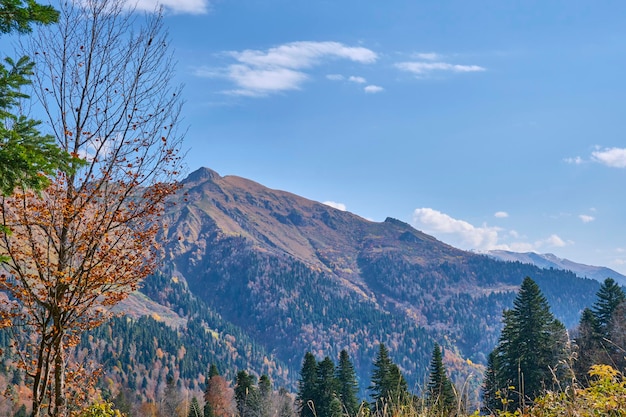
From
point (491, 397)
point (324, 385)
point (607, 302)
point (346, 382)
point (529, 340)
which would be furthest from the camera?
point (346, 382)

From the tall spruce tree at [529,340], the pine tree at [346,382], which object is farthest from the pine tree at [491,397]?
the pine tree at [346,382]

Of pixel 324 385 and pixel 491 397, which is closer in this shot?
pixel 491 397

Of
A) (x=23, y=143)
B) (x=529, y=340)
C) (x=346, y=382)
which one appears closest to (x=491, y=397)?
(x=23, y=143)

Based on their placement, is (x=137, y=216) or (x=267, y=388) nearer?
(x=137, y=216)

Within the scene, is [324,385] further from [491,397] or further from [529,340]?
[491,397]

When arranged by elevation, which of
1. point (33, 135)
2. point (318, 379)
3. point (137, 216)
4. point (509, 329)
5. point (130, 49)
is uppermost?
point (130, 49)

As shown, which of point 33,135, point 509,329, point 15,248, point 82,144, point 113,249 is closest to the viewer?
point 33,135

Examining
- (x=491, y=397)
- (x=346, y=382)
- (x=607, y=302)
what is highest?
(x=607, y=302)

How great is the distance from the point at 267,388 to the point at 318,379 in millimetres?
14366

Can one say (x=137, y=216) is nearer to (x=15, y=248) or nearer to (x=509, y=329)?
(x=15, y=248)

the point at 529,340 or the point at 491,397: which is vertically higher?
the point at 529,340

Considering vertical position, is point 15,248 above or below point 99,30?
below

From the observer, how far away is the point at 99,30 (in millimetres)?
11297

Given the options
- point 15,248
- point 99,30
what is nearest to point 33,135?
point 15,248
